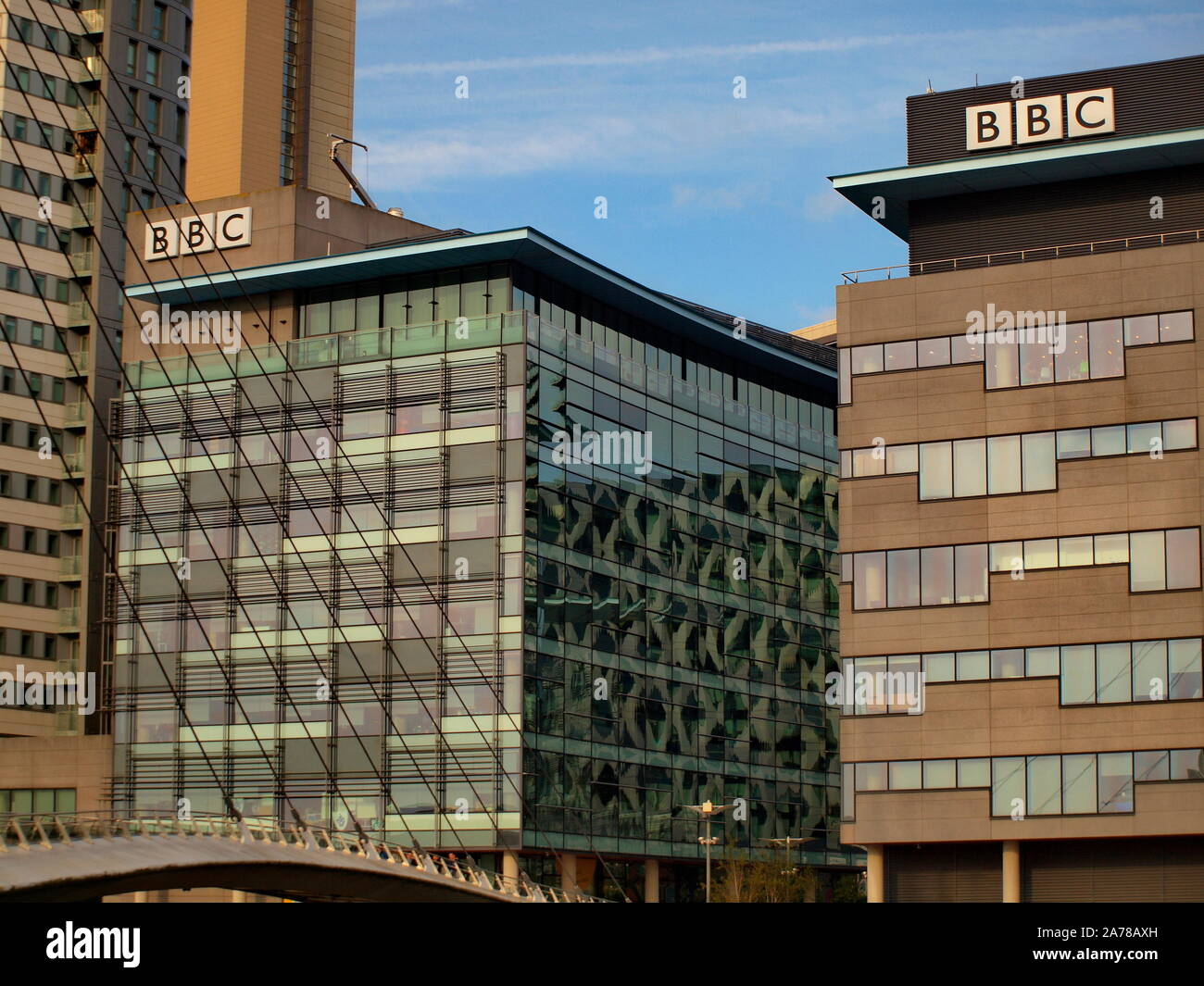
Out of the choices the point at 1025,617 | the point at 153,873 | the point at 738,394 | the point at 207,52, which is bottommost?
the point at 153,873

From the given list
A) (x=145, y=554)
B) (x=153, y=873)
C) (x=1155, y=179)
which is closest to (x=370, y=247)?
(x=145, y=554)

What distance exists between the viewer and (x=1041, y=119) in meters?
66.7

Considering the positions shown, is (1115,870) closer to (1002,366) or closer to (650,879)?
(1002,366)

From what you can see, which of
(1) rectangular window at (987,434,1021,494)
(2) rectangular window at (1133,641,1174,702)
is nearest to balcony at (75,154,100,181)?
(1) rectangular window at (987,434,1021,494)

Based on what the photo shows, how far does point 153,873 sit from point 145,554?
40930mm

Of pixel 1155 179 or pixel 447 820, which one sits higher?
pixel 1155 179

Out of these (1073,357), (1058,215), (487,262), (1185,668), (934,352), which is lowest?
(1185,668)

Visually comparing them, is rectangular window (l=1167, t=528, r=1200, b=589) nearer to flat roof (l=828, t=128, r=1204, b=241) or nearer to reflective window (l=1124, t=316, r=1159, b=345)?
reflective window (l=1124, t=316, r=1159, b=345)

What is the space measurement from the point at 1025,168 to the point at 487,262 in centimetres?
2440

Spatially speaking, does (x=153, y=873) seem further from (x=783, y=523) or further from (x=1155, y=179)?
(x=783, y=523)

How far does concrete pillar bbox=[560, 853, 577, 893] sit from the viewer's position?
245 feet

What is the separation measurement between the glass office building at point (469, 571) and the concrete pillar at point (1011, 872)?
17.5 m

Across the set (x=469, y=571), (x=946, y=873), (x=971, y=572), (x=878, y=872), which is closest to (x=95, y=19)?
(x=469, y=571)

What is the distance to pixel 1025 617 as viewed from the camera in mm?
62344
